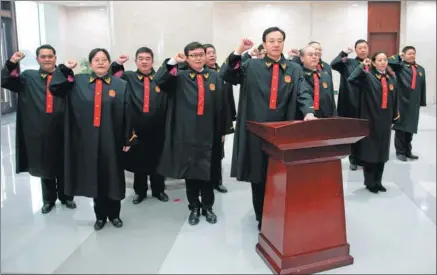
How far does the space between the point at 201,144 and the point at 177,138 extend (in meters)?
0.19

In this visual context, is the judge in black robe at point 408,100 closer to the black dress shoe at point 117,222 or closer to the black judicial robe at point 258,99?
the black judicial robe at point 258,99

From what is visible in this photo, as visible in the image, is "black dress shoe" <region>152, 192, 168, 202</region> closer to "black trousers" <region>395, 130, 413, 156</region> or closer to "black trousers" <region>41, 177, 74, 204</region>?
"black trousers" <region>41, 177, 74, 204</region>

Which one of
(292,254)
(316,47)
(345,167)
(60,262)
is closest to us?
(292,254)

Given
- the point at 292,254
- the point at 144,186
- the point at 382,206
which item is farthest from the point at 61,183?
the point at 382,206

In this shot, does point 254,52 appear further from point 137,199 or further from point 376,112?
point 137,199

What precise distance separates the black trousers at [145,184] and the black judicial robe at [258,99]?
1136 mm

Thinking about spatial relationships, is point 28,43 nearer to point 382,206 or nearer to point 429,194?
point 382,206

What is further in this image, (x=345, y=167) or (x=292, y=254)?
(x=345, y=167)

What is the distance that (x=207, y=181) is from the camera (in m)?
2.97

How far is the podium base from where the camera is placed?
2.08 m

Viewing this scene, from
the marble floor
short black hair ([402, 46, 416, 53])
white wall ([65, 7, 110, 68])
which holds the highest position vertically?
white wall ([65, 7, 110, 68])

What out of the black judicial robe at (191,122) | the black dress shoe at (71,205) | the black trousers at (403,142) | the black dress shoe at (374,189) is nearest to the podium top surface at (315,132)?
the black judicial robe at (191,122)

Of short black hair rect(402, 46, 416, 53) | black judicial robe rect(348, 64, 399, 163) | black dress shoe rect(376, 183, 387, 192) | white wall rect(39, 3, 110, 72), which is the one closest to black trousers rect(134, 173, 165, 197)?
white wall rect(39, 3, 110, 72)

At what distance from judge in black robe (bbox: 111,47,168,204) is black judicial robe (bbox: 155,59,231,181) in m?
0.42
